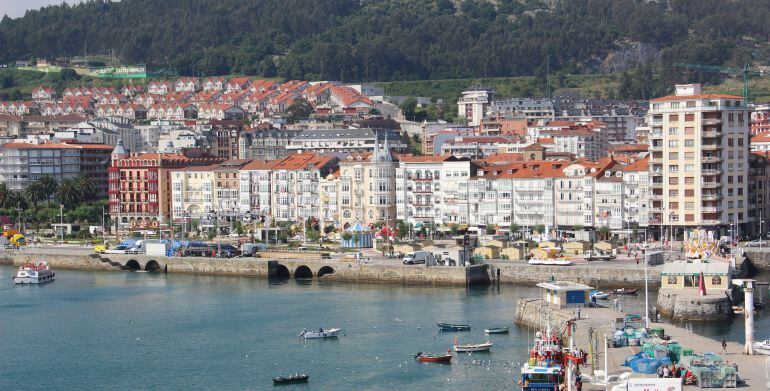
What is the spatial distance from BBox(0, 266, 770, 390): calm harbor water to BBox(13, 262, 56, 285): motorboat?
1.89 metres

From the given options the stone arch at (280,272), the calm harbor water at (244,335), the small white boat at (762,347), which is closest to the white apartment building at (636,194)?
the calm harbor water at (244,335)

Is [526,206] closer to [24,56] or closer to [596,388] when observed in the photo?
[596,388]


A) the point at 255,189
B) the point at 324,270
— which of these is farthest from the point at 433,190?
the point at 324,270

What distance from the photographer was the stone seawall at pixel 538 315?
44572mm

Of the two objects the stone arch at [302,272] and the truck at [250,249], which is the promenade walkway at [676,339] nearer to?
the stone arch at [302,272]

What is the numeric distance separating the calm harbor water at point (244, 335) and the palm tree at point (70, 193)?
94.6ft

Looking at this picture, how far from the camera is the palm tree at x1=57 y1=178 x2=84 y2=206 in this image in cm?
9344

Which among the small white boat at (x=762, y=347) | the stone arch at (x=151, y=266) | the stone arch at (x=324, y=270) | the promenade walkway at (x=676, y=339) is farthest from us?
the stone arch at (x=151, y=266)

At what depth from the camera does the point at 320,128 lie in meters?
109

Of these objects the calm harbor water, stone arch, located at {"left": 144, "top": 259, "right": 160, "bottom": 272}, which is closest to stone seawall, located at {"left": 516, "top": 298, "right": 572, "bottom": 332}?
the calm harbor water

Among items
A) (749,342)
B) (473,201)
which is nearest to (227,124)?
(473,201)

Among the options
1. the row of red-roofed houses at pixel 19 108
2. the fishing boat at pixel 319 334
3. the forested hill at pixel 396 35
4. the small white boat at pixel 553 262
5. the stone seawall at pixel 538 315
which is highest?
the forested hill at pixel 396 35

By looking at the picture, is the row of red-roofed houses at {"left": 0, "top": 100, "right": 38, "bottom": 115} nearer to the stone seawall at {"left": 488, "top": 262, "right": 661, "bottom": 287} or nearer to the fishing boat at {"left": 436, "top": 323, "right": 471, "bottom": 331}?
the stone seawall at {"left": 488, "top": 262, "right": 661, "bottom": 287}

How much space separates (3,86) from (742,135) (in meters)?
106
